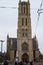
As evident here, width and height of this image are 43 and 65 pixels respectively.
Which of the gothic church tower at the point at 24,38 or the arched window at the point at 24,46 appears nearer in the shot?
the gothic church tower at the point at 24,38

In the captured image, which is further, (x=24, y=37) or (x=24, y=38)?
(x=24, y=37)

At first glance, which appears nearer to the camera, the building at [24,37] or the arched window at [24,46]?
the building at [24,37]

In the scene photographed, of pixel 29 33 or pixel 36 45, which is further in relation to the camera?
pixel 36 45

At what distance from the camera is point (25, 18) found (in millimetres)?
103688

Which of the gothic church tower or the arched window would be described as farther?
the arched window

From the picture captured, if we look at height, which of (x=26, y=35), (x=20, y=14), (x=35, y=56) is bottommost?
(x=35, y=56)

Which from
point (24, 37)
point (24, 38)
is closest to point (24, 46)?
point (24, 38)

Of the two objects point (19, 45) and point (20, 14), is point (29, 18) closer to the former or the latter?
point (20, 14)

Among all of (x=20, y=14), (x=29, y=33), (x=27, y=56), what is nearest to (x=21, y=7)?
(x=20, y=14)

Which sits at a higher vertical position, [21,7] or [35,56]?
[21,7]

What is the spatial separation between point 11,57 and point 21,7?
1852 centimetres

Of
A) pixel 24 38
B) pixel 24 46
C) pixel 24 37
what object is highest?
pixel 24 37

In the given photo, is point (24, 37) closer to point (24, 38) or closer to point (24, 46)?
point (24, 38)

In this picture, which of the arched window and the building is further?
the arched window
